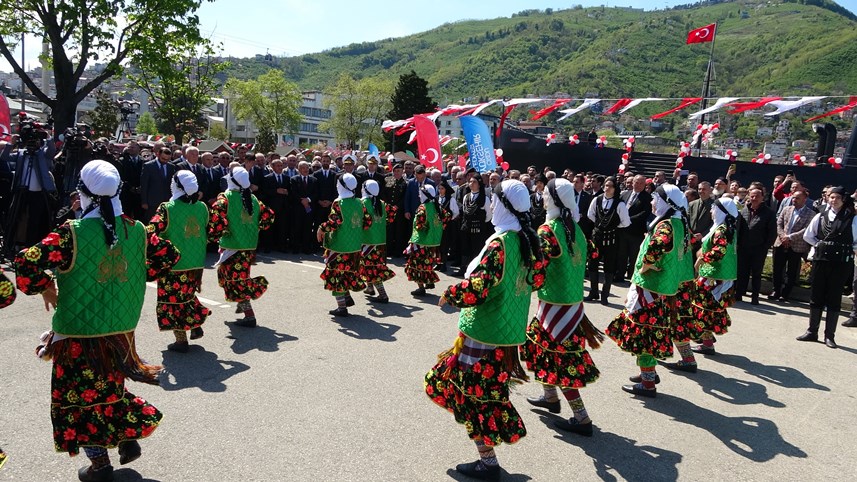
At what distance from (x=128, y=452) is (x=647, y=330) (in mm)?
4565

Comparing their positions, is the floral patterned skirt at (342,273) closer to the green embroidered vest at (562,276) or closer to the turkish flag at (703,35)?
the green embroidered vest at (562,276)

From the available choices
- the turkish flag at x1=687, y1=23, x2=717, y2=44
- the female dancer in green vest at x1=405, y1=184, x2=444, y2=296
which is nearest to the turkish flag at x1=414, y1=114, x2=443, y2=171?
the female dancer in green vest at x1=405, y1=184, x2=444, y2=296

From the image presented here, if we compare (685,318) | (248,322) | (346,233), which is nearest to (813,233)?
(685,318)

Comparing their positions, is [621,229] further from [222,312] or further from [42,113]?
[42,113]

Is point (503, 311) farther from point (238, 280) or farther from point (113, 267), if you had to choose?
point (238, 280)

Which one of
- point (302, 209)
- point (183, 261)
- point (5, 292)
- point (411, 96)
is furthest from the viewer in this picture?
point (411, 96)

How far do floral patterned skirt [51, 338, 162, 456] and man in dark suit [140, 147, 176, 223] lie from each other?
7.85 metres

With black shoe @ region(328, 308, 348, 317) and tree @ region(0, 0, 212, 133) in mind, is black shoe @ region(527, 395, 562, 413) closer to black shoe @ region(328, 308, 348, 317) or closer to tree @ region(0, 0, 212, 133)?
black shoe @ region(328, 308, 348, 317)

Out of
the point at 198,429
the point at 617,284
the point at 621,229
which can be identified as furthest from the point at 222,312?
the point at 617,284

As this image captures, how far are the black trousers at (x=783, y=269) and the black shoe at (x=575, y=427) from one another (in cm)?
806

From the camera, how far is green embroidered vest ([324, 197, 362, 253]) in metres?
8.43

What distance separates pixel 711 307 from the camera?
24.9 ft

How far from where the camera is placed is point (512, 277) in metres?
4.32

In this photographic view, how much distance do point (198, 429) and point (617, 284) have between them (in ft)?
29.7
